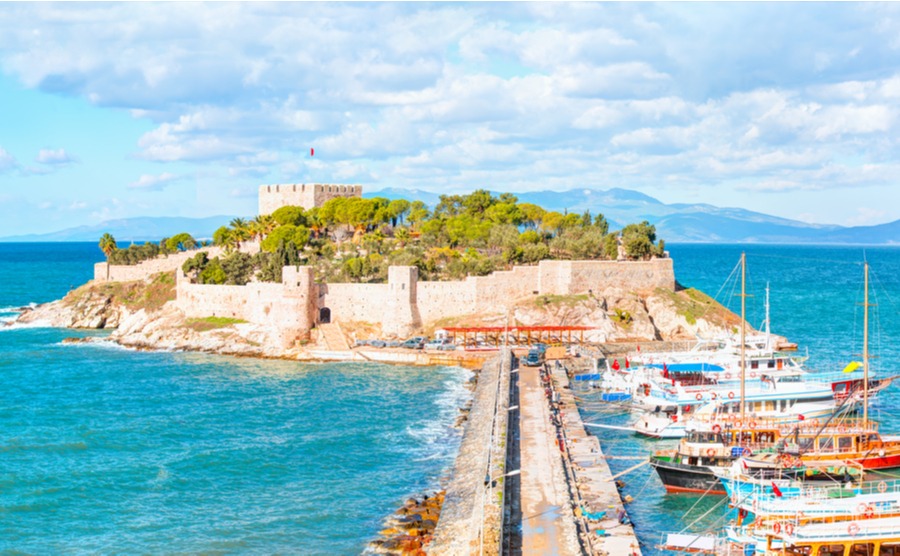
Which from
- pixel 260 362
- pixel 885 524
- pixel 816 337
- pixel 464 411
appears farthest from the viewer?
pixel 816 337

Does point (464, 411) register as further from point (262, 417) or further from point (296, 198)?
point (296, 198)

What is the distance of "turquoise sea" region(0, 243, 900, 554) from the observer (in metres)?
32.2

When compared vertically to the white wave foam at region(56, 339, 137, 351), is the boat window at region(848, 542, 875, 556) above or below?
below

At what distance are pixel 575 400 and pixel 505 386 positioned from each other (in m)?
3.74

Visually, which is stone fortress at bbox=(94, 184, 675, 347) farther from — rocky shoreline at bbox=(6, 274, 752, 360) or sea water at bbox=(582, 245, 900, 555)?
sea water at bbox=(582, 245, 900, 555)

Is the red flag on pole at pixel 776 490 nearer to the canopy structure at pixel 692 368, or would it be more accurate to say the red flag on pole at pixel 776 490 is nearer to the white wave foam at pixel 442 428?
the white wave foam at pixel 442 428

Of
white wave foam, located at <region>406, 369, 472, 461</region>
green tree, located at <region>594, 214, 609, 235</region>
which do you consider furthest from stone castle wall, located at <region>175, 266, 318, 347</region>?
green tree, located at <region>594, 214, 609, 235</region>

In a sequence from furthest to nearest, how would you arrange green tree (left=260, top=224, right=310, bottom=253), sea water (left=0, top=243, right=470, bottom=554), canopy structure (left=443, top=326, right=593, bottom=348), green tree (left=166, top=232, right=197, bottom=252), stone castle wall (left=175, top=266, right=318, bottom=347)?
green tree (left=166, top=232, right=197, bottom=252) < green tree (left=260, top=224, right=310, bottom=253) < stone castle wall (left=175, top=266, right=318, bottom=347) < canopy structure (left=443, top=326, right=593, bottom=348) < sea water (left=0, top=243, right=470, bottom=554)

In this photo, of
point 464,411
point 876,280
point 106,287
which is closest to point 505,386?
point 464,411

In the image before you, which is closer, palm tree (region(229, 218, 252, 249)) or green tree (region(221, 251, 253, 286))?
green tree (region(221, 251, 253, 286))

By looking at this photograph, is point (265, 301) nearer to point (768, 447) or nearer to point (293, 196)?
point (293, 196)

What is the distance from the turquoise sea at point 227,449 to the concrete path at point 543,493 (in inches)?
114

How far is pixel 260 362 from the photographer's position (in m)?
64.2

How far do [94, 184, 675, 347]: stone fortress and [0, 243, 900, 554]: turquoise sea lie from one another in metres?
5.31
